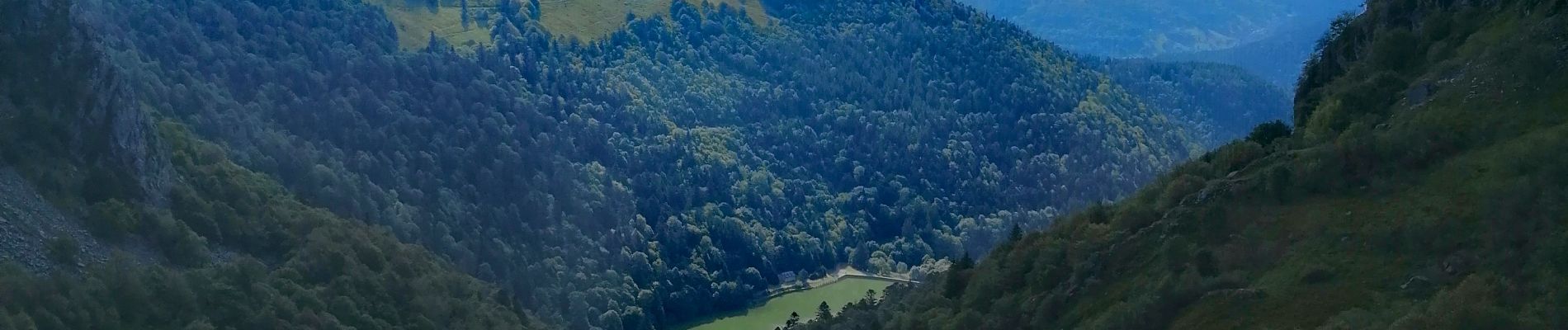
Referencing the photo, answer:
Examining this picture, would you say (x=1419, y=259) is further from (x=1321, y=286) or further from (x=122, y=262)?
(x=122, y=262)

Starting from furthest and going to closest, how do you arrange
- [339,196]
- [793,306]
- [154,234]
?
[793,306]
[339,196]
[154,234]

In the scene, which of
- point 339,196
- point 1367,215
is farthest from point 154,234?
point 1367,215

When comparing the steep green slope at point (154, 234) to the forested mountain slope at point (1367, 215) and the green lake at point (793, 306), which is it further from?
the green lake at point (793, 306)

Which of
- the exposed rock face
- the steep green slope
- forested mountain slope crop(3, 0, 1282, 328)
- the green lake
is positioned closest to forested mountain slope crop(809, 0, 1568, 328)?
the steep green slope

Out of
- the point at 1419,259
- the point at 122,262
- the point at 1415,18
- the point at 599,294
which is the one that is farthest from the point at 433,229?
the point at 1419,259

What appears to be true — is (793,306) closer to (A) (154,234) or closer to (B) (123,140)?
(B) (123,140)

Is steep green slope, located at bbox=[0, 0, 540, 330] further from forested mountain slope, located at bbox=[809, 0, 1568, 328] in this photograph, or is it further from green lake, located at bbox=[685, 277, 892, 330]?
green lake, located at bbox=[685, 277, 892, 330]
